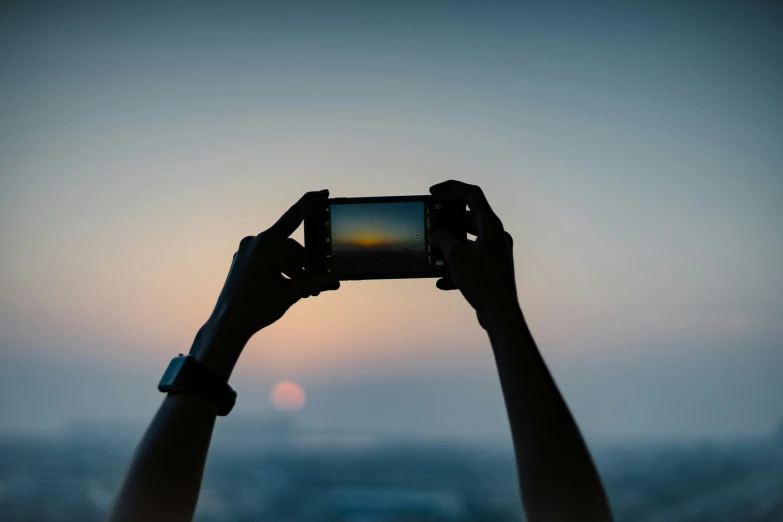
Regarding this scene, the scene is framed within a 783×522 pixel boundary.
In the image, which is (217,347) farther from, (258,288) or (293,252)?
(293,252)

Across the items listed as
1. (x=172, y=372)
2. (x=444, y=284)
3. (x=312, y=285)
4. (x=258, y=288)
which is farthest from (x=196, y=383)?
(x=444, y=284)

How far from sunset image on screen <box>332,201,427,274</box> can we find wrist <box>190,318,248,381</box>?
3.35ft

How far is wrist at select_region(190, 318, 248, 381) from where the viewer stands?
1.24 meters

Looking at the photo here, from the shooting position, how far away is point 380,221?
2367 millimetres

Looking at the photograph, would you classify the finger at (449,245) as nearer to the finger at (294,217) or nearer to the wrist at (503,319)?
the wrist at (503,319)

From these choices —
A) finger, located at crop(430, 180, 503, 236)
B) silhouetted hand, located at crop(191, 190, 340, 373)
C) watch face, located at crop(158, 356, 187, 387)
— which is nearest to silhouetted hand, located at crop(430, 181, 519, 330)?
finger, located at crop(430, 180, 503, 236)

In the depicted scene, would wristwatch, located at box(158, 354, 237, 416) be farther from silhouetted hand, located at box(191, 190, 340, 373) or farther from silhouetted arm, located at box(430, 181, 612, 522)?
silhouetted arm, located at box(430, 181, 612, 522)

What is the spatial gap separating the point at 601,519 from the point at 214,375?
673 mm

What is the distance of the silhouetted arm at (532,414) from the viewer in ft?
2.83

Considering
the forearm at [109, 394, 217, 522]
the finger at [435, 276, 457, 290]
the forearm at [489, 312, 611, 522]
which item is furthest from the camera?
the finger at [435, 276, 457, 290]

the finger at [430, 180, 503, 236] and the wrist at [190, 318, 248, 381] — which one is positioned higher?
the finger at [430, 180, 503, 236]

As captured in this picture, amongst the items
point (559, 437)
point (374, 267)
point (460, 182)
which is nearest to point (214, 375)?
point (559, 437)

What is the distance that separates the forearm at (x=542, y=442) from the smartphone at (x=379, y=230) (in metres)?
1.32

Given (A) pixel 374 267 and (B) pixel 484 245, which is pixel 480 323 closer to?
(B) pixel 484 245
